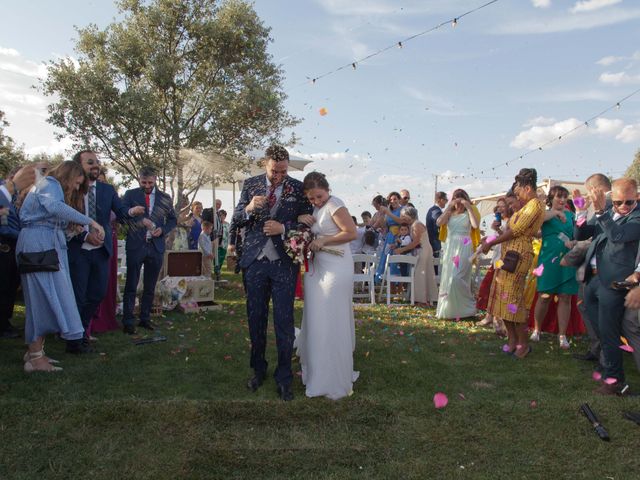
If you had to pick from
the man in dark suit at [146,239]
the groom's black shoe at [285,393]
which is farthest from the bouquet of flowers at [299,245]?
the man in dark suit at [146,239]

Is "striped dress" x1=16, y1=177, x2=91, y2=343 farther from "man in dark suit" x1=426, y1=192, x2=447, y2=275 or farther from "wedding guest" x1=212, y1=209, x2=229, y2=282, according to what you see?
"wedding guest" x1=212, y1=209, x2=229, y2=282

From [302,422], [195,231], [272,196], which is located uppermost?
[272,196]

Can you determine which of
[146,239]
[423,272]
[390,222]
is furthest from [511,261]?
[390,222]

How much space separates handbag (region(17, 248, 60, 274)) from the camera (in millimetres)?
4312

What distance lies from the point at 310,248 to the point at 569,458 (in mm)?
2393

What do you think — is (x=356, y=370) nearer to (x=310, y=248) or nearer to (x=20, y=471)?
(x=310, y=248)

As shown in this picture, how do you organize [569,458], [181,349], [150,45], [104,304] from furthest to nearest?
[150,45] → [104,304] → [181,349] → [569,458]

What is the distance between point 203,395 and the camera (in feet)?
13.4

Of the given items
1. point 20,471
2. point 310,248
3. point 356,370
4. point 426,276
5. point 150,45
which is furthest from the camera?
point 150,45

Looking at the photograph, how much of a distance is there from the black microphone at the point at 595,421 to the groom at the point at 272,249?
236 cm

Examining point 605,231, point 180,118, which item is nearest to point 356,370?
point 605,231

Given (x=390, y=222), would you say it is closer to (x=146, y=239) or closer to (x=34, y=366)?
(x=146, y=239)

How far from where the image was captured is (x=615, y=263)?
4.18 metres

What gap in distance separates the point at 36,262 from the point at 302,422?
2.77 meters
